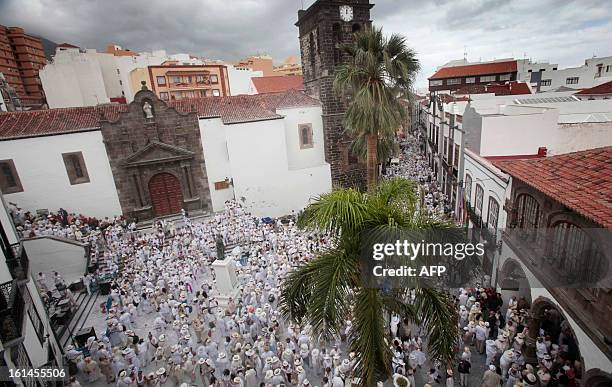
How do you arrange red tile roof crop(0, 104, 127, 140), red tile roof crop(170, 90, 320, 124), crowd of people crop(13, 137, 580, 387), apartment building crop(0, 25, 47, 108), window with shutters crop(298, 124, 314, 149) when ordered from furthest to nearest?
apartment building crop(0, 25, 47, 108) → window with shutters crop(298, 124, 314, 149) → red tile roof crop(170, 90, 320, 124) → red tile roof crop(0, 104, 127, 140) → crowd of people crop(13, 137, 580, 387)

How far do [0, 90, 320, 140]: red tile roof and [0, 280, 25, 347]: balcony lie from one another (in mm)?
16288

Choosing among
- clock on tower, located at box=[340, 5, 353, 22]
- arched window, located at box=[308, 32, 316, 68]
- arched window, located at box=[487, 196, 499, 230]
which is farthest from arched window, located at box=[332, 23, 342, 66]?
arched window, located at box=[487, 196, 499, 230]

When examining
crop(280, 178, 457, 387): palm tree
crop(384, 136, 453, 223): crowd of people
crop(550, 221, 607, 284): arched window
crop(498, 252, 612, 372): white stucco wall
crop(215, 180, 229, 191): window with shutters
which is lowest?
crop(384, 136, 453, 223): crowd of people

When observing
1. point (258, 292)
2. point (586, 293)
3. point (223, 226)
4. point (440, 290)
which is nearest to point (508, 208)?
point (586, 293)

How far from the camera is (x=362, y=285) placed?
545cm

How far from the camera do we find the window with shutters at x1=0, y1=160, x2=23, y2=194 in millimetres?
20297

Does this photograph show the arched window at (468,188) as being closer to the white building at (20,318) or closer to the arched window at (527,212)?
the arched window at (527,212)

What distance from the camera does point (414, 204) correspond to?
5629 mm

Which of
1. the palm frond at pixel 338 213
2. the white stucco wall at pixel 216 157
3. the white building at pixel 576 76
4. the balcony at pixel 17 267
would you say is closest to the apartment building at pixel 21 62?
the white stucco wall at pixel 216 157

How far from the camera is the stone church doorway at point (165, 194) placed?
78.8 feet

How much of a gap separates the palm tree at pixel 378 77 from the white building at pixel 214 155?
8721mm

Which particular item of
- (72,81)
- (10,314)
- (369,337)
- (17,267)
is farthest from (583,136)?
(72,81)

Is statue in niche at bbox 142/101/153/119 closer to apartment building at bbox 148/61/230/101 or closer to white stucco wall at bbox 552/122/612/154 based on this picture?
apartment building at bbox 148/61/230/101

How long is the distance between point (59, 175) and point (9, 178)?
8.67 ft
